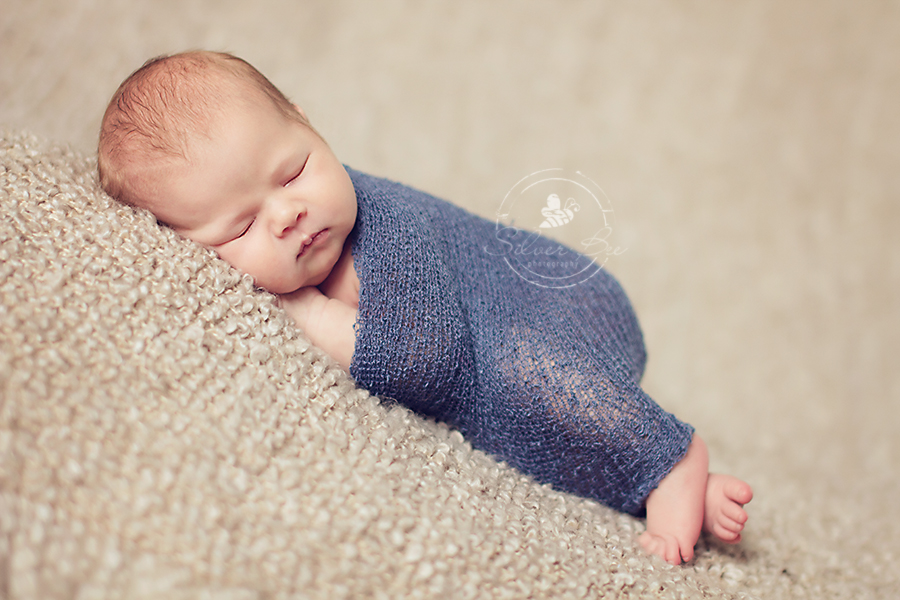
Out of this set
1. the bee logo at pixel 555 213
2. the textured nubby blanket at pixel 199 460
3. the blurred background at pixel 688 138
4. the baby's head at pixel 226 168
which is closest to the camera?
the textured nubby blanket at pixel 199 460

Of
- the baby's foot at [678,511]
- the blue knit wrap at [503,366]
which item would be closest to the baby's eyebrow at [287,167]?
the blue knit wrap at [503,366]

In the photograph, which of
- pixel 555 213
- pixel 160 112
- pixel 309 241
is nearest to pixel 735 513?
pixel 555 213

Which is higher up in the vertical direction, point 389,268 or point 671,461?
point 389,268

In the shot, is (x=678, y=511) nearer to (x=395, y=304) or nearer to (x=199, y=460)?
(x=395, y=304)

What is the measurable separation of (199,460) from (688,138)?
5.12ft

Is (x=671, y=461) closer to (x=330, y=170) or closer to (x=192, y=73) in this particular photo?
(x=330, y=170)

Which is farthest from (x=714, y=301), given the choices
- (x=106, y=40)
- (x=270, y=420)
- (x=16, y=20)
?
(x=16, y=20)

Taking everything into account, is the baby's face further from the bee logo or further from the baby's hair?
the bee logo

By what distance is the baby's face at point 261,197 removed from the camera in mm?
757

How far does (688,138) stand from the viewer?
172 centimetres

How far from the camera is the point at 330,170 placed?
83 centimetres

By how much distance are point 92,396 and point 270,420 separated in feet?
0.52

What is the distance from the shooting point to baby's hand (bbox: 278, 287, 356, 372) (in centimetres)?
82

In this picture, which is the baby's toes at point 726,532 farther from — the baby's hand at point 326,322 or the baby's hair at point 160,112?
the baby's hair at point 160,112
